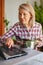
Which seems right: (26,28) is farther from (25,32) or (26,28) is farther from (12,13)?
(12,13)

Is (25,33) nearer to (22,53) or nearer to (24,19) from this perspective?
(24,19)

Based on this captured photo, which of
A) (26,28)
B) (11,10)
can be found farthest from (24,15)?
(11,10)

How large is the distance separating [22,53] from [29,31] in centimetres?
64

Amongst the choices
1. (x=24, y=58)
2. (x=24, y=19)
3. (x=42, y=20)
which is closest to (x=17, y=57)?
(x=24, y=58)

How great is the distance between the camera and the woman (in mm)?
1687

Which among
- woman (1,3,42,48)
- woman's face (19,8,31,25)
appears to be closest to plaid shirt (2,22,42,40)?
woman (1,3,42,48)

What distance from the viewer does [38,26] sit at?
188 centimetres

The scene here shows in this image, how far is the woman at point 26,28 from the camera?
169cm

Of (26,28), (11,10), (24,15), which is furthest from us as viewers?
(11,10)

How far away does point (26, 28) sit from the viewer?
5.99ft

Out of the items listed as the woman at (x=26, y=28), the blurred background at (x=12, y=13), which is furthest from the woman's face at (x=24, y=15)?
the blurred background at (x=12, y=13)

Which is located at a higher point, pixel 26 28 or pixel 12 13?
pixel 12 13

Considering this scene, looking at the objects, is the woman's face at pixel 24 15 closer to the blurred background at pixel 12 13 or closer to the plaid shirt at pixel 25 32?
the plaid shirt at pixel 25 32

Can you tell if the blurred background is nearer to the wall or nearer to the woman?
the wall
